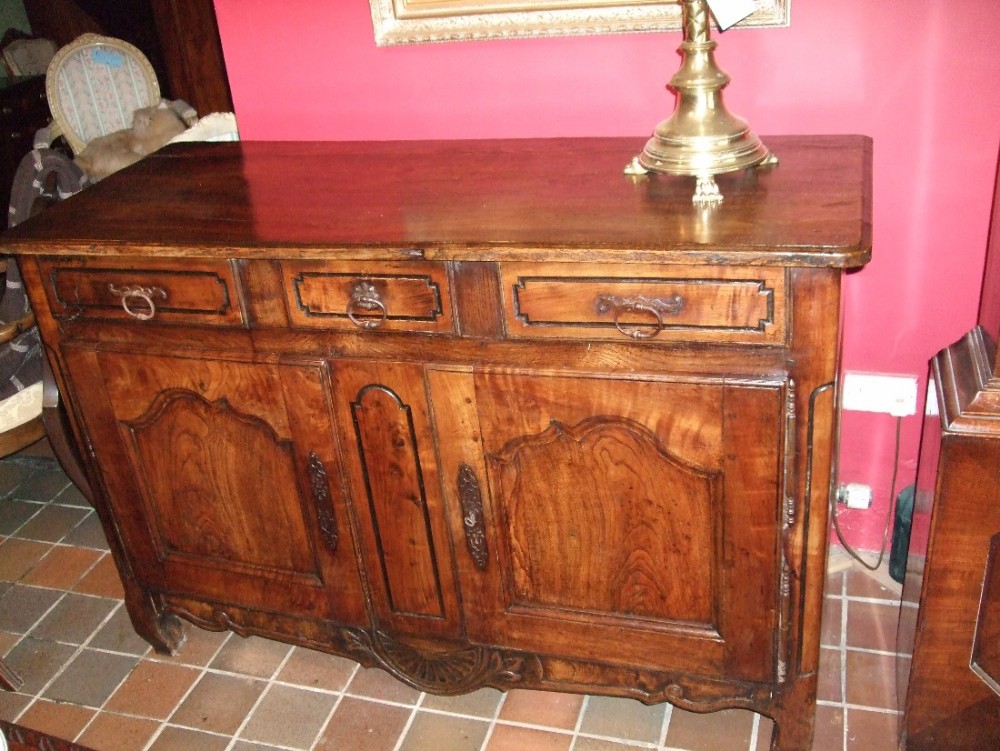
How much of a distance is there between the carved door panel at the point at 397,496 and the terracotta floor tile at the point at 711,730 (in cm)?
47

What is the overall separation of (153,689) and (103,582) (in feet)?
1.43

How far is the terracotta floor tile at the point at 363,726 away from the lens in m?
1.94

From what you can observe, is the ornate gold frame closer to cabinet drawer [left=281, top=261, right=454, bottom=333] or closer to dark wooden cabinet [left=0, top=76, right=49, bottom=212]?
cabinet drawer [left=281, top=261, right=454, bottom=333]

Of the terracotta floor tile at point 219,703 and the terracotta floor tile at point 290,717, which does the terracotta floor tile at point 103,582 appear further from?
the terracotta floor tile at point 290,717

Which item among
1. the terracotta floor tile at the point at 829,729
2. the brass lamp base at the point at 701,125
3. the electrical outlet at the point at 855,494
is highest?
the brass lamp base at the point at 701,125

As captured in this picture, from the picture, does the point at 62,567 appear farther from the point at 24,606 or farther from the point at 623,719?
the point at 623,719

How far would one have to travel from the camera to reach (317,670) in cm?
213

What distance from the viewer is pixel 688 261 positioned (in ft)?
4.50

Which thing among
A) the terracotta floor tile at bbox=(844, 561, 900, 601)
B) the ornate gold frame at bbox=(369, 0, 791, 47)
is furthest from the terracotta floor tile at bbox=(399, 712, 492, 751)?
the ornate gold frame at bbox=(369, 0, 791, 47)

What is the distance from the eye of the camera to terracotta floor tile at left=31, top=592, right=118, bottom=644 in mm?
2297

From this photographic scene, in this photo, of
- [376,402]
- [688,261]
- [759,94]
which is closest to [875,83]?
[759,94]

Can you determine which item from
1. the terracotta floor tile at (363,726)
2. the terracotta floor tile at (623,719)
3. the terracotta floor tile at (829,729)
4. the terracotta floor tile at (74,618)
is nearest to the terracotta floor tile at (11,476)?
the terracotta floor tile at (74,618)

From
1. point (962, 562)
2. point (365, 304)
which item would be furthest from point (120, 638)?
point (962, 562)

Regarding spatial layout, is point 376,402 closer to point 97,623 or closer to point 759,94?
point 759,94
